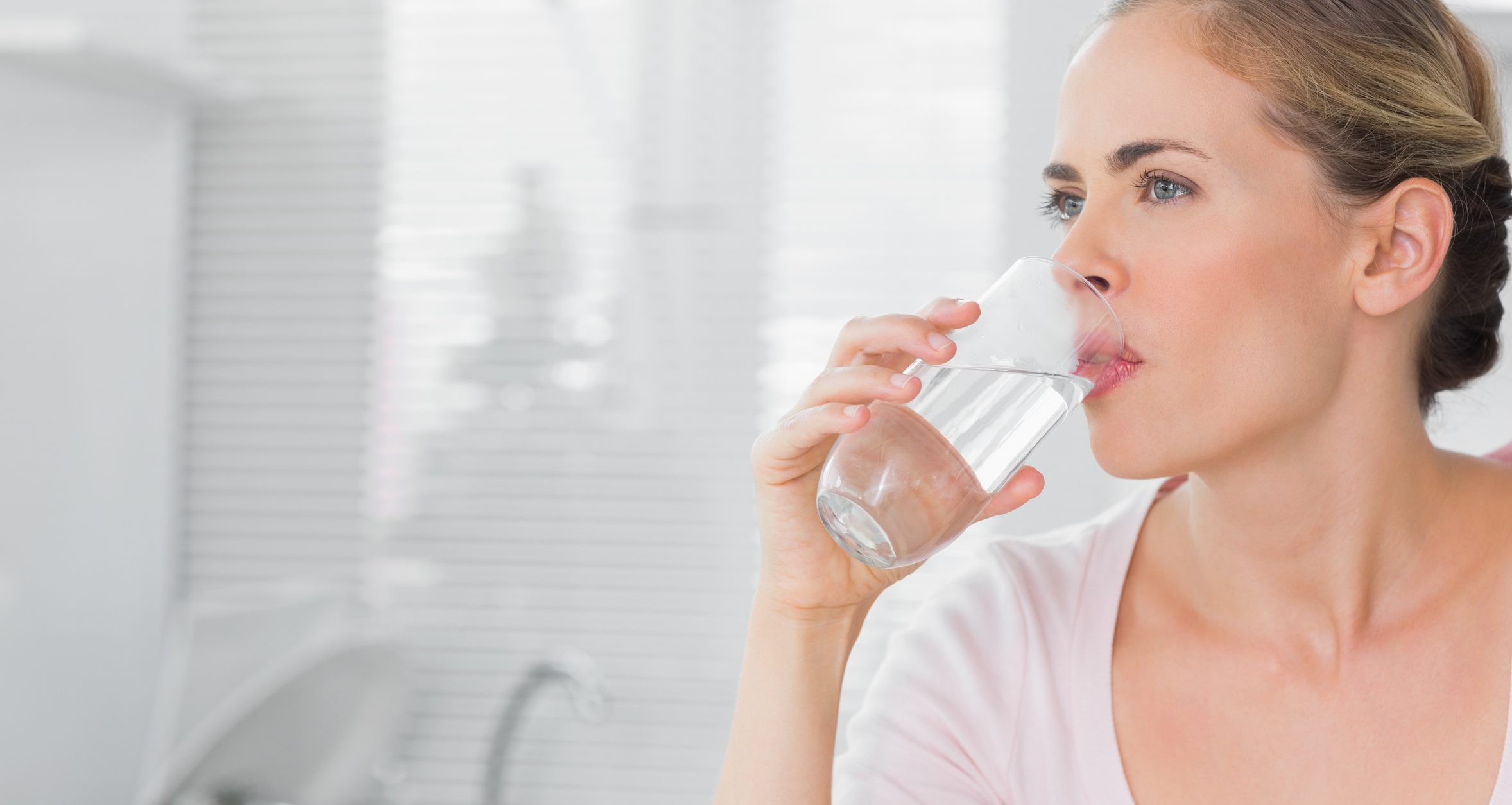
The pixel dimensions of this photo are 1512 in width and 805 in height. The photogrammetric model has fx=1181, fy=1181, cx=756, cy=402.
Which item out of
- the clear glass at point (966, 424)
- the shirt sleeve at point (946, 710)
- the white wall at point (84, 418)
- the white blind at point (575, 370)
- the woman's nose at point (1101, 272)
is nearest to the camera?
the clear glass at point (966, 424)

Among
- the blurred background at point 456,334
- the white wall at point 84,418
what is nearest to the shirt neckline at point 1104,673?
the blurred background at point 456,334

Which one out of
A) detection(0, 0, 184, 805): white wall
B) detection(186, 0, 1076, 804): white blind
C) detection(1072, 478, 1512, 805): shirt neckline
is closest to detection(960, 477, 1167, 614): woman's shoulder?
detection(1072, 478, 1512, 805): shirt neckline

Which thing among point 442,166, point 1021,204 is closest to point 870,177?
point 1021,204

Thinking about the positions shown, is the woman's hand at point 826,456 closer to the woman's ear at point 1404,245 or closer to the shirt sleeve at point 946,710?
the shirt sleeve at point 946,710

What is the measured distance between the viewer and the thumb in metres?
0.76

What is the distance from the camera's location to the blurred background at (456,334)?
2.29 m

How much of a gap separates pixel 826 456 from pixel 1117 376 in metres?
0.22

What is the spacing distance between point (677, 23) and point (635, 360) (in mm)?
680

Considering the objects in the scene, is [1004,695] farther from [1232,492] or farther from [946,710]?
[1232,492]

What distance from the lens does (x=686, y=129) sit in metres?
2.36

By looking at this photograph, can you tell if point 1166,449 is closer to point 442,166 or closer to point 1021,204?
point 1021,204

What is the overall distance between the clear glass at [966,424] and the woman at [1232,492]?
0.07ft

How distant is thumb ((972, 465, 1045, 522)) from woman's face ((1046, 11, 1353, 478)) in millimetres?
121

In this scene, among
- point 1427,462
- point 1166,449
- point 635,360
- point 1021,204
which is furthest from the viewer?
point 635,360
